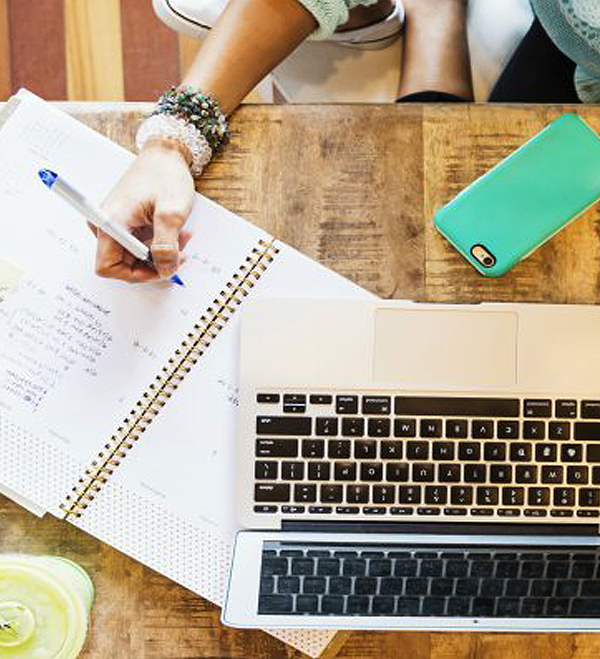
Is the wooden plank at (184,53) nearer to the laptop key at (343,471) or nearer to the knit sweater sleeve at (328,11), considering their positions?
the knit sweater sleeve at (328,11)

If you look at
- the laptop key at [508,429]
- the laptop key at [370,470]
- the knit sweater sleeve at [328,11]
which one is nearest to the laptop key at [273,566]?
the laptop key at [370,470]

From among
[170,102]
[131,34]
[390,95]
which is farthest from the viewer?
[131,34]

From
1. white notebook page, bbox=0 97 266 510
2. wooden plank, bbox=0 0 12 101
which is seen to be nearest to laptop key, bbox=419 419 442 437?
white notebook page, bbox=0 97 266 510

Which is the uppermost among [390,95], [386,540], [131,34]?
[390,95]

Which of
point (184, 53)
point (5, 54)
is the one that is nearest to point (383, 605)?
point (184, 53)

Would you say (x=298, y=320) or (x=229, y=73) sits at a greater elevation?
(x=229, y=73)

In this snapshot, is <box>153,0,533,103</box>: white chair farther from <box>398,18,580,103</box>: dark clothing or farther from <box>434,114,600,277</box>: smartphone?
<box>434,114,600,277</box>: smartphone

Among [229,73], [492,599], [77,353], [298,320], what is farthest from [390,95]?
[492,599]

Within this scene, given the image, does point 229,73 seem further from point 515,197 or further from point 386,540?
point 386,540

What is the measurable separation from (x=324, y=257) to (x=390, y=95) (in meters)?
0.28

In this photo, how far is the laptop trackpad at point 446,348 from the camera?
80 cm

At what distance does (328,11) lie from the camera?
84 centimetres

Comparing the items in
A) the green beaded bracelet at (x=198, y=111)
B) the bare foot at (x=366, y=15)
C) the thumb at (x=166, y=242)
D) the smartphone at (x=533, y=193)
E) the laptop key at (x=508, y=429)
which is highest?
the bare foot at (x=366, y=15)

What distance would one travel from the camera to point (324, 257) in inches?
33.1
